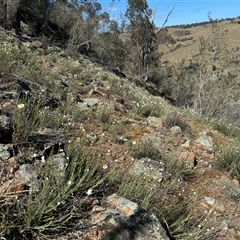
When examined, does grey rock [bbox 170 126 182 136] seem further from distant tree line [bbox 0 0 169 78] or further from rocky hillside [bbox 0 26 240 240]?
distant tree line [bbox 0 0 169 78]

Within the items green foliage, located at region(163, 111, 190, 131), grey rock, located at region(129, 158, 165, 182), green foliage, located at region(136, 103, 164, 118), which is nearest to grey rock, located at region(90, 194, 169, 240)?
grey rock, located at region(129, 158, 165, 182)

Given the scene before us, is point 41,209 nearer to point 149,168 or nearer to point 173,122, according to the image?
point 149,168

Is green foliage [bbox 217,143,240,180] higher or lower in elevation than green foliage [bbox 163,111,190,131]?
lower

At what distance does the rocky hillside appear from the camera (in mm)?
2146

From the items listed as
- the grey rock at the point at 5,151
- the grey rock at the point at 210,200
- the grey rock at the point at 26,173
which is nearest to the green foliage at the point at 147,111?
the grey rock at the point at 210,200

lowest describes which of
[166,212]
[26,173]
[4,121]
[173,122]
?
[166,212]

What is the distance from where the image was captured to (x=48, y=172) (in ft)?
8.01

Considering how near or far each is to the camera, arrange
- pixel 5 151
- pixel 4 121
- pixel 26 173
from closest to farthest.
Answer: pixel 26 173, pixel 5 151, pixel 4 121

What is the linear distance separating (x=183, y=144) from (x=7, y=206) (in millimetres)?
3574

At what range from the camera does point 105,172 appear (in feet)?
11.2

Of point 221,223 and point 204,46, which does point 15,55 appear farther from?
point 204,46


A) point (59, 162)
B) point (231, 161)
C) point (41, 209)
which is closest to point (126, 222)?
point (41, 209)

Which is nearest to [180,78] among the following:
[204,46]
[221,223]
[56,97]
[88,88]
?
[204,46]

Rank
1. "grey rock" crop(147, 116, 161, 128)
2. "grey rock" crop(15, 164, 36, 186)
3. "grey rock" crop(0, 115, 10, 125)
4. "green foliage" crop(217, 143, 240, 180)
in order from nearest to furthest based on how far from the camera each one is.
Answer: "grey rock" crop(15, 164, 36, 186)
"grey rock" crop(0, 115, 10, 125)
"green foliage" crop(217, 143, 240, 180)
"grey rock" crop(147, 116, 161, 128)
